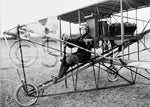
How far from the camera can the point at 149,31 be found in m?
6.68

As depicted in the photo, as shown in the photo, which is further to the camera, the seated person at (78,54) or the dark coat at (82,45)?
the dark coat at (82,45)

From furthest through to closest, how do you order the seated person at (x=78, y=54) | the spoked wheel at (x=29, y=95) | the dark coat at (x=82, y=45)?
the dark coat at (x=82, y=45) < the seated person at (x=78, y=54) < the spoked wheel at (x=29, y=95)

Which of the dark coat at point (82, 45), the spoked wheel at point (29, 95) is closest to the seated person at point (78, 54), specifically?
the dark coat at point (82, 45)

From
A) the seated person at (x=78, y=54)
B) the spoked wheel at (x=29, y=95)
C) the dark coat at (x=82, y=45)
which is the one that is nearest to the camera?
the spoked wheel at (x=29, y=95)

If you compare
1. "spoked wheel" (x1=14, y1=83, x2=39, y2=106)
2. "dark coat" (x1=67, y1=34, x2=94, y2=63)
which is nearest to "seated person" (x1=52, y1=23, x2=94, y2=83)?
"dark coat" (x1=67, y1=34, x2=94, y2=63)

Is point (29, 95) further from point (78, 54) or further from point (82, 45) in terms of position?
point (82, 45)

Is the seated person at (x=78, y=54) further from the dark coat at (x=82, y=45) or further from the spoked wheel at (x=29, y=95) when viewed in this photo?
the spoked wheel at (x=29, y=95)

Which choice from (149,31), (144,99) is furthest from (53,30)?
(144,99)

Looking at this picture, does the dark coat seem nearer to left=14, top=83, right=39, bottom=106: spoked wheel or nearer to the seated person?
the seated person

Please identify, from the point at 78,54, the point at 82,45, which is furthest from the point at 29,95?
the point at 82,45

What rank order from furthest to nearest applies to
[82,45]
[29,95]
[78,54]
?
[82,45] → [78,54] → [29,95]

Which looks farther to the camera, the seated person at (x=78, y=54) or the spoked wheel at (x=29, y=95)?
the seated person at (x=78, y=54)

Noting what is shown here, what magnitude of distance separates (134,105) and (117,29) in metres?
2.37

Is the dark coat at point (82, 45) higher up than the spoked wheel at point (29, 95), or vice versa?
the dark coat at point (82, 45)
